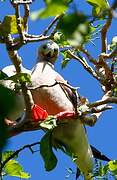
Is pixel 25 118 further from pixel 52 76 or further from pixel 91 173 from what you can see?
pixel 52 76

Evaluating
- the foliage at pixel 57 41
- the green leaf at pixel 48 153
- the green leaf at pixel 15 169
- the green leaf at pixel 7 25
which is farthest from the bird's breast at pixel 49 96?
the green leaf at pixel 7 25

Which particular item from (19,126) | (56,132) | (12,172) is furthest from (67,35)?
(56,132)

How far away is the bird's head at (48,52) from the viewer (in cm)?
494

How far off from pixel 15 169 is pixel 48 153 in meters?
0.48

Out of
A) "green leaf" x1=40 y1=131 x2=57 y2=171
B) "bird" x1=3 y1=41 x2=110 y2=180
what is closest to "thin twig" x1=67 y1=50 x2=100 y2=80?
"bird" x1=3 y1=41 x2=110 y2=180

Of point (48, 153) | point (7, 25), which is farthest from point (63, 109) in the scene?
point (7, 25)

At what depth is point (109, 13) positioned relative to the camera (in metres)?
0.42

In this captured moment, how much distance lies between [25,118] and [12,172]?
764mm

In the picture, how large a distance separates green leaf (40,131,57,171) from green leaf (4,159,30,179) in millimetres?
379

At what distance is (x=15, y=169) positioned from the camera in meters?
3.06

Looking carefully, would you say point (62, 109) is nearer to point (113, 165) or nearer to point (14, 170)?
point (113, 165)

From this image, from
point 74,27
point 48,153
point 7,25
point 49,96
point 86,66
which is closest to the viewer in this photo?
point 74,27

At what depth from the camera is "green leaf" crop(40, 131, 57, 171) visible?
2.68 metres

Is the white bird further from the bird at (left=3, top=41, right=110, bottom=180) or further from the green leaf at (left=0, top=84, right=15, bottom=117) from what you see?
the green leaf at (left=0, top=84, right=15, bottom=117)
